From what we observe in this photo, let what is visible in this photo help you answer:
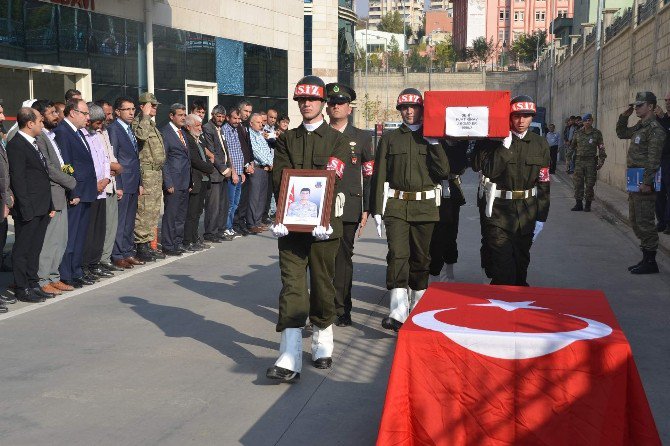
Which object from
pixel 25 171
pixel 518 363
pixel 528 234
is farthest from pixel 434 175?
pixel 25 171

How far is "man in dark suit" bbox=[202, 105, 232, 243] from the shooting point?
14.0 m

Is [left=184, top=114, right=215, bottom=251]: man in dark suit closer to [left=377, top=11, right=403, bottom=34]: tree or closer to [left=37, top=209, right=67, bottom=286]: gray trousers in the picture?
[left=37, top=209, right=67, bottom=286]: gray trousers

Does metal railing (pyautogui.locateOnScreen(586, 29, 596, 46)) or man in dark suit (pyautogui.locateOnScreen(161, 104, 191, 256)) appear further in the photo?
metal railing (pyautogui.locateOnScreen(586, 29, 596, 46))

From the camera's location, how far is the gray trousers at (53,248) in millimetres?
9422

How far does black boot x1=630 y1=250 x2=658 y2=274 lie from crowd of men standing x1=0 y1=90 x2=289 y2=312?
6204mm

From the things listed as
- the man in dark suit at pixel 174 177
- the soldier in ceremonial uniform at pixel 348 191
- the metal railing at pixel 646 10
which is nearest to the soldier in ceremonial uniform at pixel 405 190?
the soldier in ceremonial uniform at pixel 348 191

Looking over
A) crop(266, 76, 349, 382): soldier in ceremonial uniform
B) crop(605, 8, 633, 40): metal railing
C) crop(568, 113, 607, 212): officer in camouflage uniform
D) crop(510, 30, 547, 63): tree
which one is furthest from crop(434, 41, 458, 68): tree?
crop(266, 76, 349, 382): soldier in ceremonial uniform

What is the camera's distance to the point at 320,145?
6492 millimetres

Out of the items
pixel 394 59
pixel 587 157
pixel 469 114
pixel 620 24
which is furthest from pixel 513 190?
pixel 394 59

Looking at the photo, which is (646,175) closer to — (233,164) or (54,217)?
(233,164)

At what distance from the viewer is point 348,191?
7.96 metres

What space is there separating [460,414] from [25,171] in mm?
6003

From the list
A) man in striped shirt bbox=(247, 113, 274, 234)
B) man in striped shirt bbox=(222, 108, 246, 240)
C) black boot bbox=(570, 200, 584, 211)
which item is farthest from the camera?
black boot bbox=(570, 200, 584, 211)

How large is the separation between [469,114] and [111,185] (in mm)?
5024
